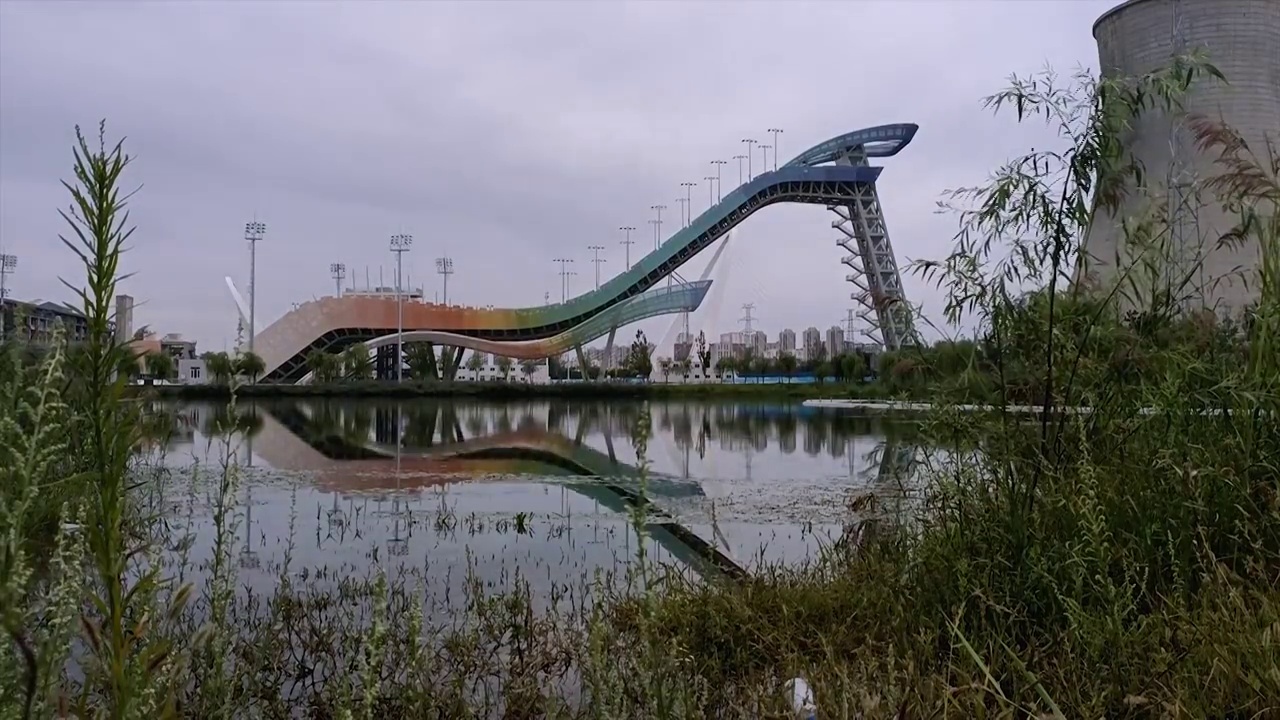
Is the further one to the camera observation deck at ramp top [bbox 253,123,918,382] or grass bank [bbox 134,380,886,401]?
observation deck at ramp top [bbox 253,123,918,382]

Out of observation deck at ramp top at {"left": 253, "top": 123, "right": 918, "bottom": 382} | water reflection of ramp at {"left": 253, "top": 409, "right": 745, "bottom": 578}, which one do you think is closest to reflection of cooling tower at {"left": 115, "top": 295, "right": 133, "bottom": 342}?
water reflection of ramp at {"left": 253, "top": 409, "right": 745, "bottom": 578}

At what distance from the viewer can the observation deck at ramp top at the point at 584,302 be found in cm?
4816

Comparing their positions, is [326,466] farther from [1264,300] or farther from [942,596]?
[1264,300]

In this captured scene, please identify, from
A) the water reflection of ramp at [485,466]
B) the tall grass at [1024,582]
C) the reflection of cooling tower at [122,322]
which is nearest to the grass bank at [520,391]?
the water reflection of ramp at [485,466]

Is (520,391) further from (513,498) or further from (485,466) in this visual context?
(513,498)

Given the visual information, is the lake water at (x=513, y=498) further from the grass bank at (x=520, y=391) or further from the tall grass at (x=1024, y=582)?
the grass bank at (x=520, y=391)

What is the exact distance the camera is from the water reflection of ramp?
8.36 meters

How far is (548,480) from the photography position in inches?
480

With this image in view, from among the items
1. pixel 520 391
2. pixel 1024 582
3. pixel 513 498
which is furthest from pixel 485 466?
pixel 520 391

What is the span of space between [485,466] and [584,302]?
139 ft

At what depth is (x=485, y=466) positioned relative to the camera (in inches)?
553

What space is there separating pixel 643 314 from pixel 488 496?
44805 millimetres

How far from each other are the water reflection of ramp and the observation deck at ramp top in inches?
1208

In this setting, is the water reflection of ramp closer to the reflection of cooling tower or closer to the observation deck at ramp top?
the reflection of cooling tower
